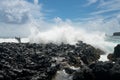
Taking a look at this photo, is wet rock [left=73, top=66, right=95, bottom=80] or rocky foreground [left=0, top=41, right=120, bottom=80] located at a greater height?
rocky foreground [left=0, top=41, right=120, bottom=80]

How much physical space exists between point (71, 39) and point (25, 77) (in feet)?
104

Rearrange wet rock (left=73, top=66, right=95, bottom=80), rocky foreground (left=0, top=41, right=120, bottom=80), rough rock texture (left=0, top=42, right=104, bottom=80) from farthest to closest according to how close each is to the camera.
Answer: rough rock texture (left=0, top=42, right=104, bottom=80)
wet rock (left=73, top=66, right=95, bottom=80)
rocky foreground (left=0, top=41, right=120, bottom=80)

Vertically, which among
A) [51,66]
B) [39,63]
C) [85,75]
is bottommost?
[85,75]

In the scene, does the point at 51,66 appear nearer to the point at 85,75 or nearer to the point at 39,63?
the point at 39,63

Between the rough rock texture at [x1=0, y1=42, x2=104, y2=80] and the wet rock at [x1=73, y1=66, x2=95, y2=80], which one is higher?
the rough rock texture at [x1=0, y1=42, x2=104, y2=80]

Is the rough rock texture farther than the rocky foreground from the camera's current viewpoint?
Yes

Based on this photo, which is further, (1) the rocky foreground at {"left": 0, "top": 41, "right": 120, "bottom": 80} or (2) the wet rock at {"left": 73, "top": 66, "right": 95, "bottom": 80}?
(2) the wet rock at {"left": 73, "top": 66, "right": 95, "bottom": 80}

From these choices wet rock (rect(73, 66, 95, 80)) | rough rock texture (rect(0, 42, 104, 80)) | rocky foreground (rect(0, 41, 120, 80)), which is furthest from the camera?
rough rock texture (rect(0, 42, 104, 80))

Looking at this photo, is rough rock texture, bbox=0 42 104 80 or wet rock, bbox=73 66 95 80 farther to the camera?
rough rock texture, bbox=0 42 104 80

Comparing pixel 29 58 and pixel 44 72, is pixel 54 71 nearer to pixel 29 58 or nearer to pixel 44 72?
pixel 44 72

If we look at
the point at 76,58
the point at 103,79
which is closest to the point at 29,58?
the point at 76,58

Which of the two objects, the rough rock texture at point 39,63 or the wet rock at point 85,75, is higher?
the rough rock texture at point 39,63

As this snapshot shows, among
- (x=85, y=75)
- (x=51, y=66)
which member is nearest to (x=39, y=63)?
(x=51, y=66)

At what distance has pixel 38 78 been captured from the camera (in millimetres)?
21766
